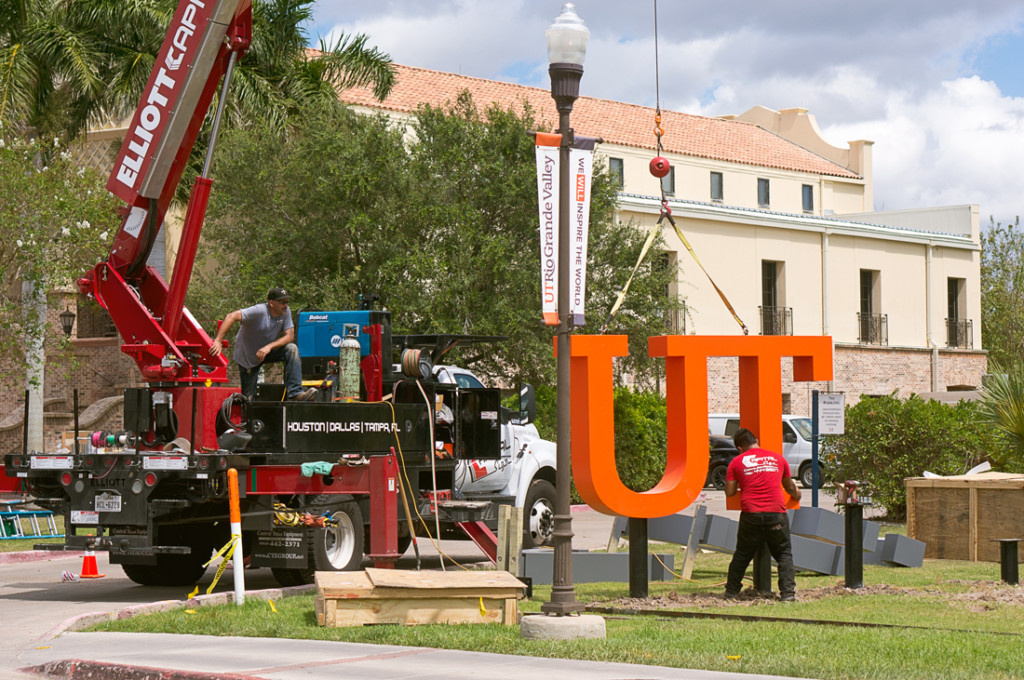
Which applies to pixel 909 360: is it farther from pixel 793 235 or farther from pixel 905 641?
pixel 905 641

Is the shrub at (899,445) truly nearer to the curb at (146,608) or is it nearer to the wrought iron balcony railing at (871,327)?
the curb at (146,608)

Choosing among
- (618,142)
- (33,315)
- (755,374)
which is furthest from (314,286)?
(618,142)

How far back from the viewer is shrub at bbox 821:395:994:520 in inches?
949

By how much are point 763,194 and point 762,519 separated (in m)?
45.9

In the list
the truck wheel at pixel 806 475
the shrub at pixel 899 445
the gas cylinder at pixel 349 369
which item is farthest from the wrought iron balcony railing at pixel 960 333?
the gas cylinder at pixel 349 369

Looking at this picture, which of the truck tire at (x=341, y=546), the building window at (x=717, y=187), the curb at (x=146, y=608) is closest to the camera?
the curb at (x=146, y=608)

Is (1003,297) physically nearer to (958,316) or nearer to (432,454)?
(958,316)

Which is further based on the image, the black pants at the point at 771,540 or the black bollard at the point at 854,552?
the black bollard at the point at 854,552

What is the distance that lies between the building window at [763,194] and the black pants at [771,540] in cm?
4530

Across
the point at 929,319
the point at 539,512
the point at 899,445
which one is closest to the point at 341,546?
the point at 539,512

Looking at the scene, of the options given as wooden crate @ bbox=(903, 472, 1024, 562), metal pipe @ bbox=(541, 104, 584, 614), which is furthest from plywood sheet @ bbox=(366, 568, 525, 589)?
wooden crate @ bbox=(903, 472, 1024, 562)

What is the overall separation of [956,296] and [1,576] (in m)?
42.0

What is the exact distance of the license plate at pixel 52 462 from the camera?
14.1 metres

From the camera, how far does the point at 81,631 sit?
1179 centimetres
